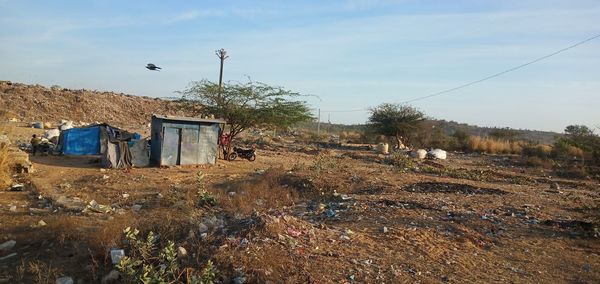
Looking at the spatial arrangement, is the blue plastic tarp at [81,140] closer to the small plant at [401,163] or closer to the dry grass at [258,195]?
the dry grass at [258,195]

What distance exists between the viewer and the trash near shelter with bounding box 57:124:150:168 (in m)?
13.7

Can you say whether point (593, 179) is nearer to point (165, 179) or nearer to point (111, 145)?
point (165, 179)

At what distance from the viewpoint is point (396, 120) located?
28.9m

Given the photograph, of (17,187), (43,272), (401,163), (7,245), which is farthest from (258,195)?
(401,163)

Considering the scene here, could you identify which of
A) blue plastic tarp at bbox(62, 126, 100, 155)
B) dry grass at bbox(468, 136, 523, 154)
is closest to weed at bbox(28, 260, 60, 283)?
blue plastic tarp at bbox(62, 126, 100, 155)

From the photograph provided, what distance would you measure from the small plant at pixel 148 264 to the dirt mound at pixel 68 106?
832 inches

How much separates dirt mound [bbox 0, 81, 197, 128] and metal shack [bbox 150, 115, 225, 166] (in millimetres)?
10747

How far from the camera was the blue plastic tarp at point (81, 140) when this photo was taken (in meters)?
15.7

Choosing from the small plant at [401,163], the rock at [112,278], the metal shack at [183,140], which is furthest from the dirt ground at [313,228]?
the small plant at [401,163]

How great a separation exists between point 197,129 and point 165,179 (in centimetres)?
307

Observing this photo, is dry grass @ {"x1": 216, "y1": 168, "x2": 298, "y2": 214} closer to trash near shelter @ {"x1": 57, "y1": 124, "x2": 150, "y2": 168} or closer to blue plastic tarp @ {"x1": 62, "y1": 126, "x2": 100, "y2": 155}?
trash near shelter @ {"x1": 57, "y1": 124, "x2": 150, "y2": 168}

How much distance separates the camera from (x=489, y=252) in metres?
6.26

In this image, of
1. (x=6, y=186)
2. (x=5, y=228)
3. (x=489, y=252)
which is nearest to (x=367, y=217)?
(x=489, y=252)

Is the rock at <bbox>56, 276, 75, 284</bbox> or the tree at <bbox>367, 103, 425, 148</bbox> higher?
the tree at <bbox>367, 103, 425, 148</bbox>
